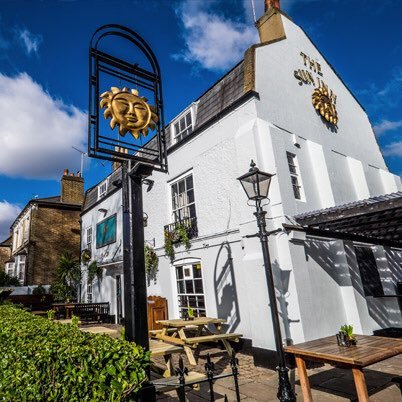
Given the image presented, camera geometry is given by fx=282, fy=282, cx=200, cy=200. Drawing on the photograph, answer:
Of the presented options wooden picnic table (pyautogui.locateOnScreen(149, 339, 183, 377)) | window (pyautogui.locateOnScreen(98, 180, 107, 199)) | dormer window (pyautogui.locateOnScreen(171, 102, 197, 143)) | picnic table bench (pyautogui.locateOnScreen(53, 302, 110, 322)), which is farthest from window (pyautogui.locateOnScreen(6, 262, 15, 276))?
wooden picnic table (pyautogui.locateOnScreen(149, 339, 183, 377))

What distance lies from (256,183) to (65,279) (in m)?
19.4

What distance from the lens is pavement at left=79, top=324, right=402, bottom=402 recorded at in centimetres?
466

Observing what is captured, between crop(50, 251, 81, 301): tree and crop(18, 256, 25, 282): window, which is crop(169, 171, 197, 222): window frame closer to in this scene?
crop(50, 251, 81, 301): tree

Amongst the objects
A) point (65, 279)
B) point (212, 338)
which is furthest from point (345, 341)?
point (65, 279)

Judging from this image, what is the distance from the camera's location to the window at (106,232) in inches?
616

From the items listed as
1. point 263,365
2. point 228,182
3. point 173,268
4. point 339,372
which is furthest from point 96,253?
point 339,372

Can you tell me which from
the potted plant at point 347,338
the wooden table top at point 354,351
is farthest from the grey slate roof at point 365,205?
the potted plant at point 347,338

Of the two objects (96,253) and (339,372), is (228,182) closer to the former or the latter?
(339,372)

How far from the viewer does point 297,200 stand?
321 inches

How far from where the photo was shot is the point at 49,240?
894 inches

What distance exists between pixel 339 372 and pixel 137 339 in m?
4.92

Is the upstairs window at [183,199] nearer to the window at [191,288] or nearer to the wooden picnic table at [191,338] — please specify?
the window at [191,288]

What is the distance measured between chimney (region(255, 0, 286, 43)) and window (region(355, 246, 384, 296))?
8.17m

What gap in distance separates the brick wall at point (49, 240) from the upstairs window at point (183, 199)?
16.0m
